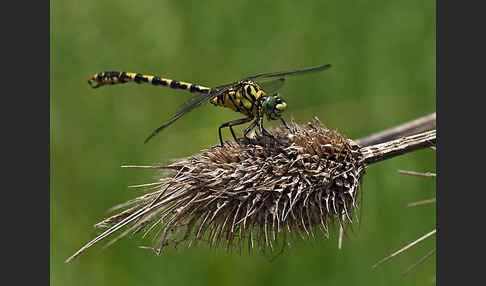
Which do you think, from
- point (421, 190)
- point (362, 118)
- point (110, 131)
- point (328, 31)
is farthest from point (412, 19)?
point (110, 131)

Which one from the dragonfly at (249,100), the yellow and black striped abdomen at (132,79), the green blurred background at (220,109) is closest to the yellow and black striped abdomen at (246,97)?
the dragonfly at (249,100)

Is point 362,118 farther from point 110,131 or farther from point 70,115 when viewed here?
point 70,115

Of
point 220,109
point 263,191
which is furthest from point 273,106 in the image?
point 220,109

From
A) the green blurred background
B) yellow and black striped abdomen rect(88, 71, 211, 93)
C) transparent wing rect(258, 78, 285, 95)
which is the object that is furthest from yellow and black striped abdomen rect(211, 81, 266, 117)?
the green blurred background

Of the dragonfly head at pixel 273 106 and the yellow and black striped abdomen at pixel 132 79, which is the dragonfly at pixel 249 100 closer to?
the dragonfly head at pixel 273 106

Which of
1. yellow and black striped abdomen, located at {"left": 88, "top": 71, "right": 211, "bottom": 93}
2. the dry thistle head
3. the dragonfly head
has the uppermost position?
yellow and black striped abdomen, located at {"left": 88, "top": 71, "right": 211, "bottom": 93}

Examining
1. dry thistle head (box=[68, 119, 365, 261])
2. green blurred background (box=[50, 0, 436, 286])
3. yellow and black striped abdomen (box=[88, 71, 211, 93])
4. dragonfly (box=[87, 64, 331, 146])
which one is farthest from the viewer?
green blurred background (box=[50, 0, 436, 286])

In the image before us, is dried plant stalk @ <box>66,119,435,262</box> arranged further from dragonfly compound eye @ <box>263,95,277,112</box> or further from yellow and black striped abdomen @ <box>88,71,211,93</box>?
yellow and black striped abdomen @ <box>88,71,211,93</box>
